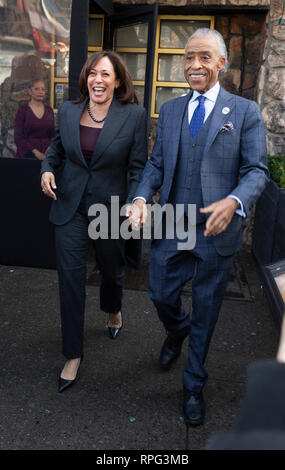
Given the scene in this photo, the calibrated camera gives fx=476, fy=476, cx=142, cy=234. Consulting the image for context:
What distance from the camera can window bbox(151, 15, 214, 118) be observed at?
6029 mm

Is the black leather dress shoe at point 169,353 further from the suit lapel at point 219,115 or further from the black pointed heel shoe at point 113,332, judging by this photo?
the suit lapel at point 219,115

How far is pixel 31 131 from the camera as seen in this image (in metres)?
5.09

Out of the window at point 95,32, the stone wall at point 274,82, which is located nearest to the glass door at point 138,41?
the window at point 95,32

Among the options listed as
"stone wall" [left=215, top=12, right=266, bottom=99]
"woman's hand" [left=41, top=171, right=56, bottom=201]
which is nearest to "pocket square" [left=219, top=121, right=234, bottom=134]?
"woman's hand" [left=41, top=171, right=56, bottom=201]

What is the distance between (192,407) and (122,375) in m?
0.64

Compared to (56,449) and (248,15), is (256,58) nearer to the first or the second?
(248,15)

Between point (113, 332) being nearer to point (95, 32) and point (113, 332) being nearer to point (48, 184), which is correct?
point (48, 184)

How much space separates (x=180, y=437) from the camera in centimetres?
262

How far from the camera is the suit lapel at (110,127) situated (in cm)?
298

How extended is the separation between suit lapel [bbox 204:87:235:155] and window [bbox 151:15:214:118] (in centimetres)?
381

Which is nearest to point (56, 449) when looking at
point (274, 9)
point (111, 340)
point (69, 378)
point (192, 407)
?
point (69, 378)

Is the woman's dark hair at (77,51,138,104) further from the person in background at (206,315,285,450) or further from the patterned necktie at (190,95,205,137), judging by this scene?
the person in background at (206,315,285,450)

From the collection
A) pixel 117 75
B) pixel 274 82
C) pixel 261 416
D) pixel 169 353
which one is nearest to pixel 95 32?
pixel 274 82

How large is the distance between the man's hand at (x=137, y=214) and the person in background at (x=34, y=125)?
109 inches
